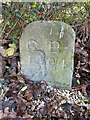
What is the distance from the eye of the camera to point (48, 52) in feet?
7.42

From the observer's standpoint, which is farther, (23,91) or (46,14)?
(46,14)

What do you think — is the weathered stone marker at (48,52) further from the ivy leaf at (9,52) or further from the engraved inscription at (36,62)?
the ivy leaf at (9,52)

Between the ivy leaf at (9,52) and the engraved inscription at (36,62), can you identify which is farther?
the ivy leaf at (9,52)

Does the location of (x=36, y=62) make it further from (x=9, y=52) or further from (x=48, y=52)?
(x=9, y=52)

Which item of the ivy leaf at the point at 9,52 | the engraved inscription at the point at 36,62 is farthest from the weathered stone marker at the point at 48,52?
the ivy leaf at the point at 9,52

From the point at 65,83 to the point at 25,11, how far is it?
714mm

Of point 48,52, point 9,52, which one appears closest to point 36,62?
point 48,52

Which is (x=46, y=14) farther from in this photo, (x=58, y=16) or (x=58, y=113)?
(x=58, y=113)

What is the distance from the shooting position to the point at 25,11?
2459 millimetres

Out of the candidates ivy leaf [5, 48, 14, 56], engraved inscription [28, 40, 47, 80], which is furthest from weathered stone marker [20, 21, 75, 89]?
ivy leaf [5, 48, 14, 56]

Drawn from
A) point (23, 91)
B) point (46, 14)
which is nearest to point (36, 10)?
point (46, 14)

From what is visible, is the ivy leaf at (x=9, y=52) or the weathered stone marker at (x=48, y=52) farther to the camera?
the ivy leaf at (x=9, y=52)

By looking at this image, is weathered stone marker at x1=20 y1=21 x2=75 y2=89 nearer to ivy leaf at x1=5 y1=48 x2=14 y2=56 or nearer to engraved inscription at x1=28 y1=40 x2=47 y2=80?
engraved inscription at x1=28 y1=40 x2=47 y2=80

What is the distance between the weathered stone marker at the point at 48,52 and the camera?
85.4 inches
